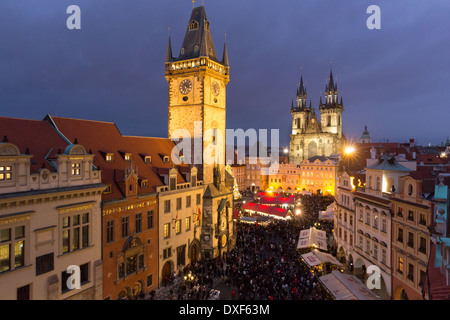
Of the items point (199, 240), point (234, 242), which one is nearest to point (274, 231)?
point (234, 242)

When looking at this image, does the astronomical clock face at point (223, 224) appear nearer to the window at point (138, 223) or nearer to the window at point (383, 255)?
the window at point (138, 223)

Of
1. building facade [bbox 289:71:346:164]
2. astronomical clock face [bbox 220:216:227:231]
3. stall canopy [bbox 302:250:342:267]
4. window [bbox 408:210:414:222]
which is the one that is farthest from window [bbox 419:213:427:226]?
building facade [bbox 289:71:346:164]

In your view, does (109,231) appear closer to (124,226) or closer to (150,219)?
(124,226)

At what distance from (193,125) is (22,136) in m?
19.0

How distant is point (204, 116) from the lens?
119 feet

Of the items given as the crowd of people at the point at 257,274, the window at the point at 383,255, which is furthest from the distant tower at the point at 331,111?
the window at the point at 383,255

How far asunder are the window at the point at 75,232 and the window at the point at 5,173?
4.35 m

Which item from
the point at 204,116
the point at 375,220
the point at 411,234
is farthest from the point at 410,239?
the point at 204,116

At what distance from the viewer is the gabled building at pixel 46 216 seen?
17.2 meters

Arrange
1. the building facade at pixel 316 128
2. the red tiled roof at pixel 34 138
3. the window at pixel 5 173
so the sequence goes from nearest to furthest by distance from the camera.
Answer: the window at pixel 5 173
the red tiled roof at pixel 34 138
the building facade at pixel 316 128

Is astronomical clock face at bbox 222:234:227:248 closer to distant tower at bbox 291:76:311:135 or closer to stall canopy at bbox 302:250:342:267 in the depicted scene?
stall canopy at bbox 302:250:342:267

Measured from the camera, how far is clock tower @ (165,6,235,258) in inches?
1417

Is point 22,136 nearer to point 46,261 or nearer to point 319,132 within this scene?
point 46,261

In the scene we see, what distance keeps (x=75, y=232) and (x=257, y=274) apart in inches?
663
